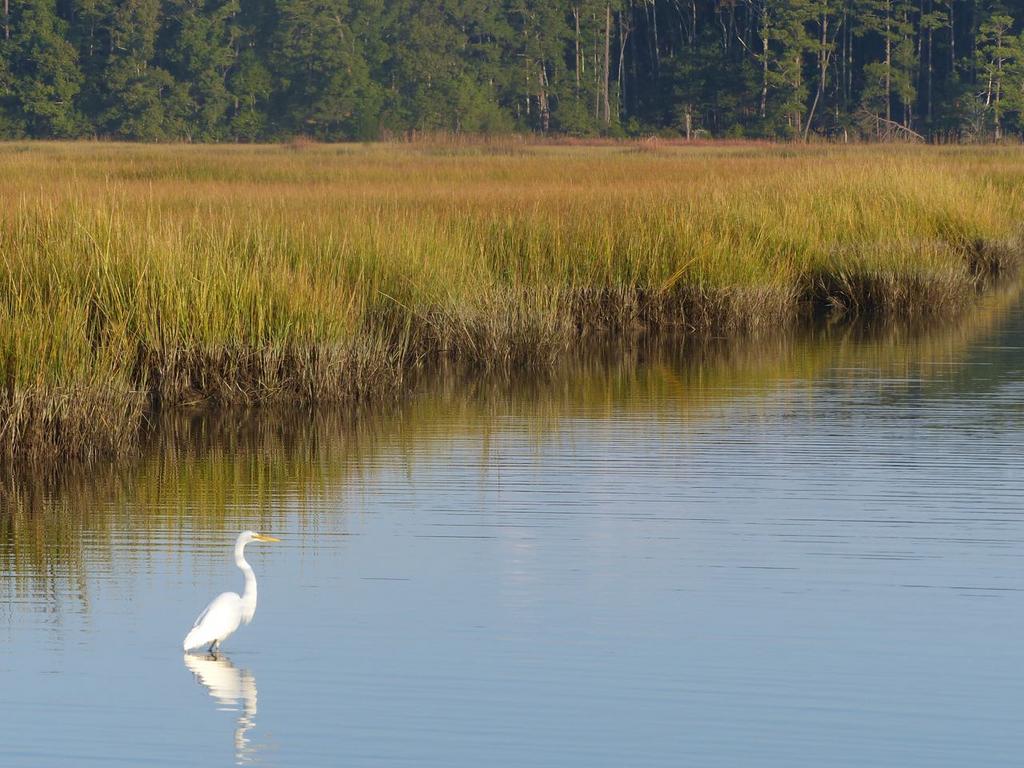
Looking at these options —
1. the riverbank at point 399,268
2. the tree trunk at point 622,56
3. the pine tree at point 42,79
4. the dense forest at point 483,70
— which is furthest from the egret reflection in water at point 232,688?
the tree trunk at point 622,56

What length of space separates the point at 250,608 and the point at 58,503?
302 centimetres

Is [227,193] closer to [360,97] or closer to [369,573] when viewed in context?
[369,573]

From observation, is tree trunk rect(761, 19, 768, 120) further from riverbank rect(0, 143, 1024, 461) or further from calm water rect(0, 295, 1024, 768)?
calm water rect(0, 295, 1024, 768)

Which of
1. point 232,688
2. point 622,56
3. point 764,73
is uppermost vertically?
point 622,56

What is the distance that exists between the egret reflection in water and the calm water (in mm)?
12

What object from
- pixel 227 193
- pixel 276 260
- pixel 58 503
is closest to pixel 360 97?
pixel 227 193

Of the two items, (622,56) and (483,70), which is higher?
(622,56)

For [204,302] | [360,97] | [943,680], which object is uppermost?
[360,97]

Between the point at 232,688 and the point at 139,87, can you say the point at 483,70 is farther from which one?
the point at 232,688

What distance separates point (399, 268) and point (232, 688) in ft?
26.7

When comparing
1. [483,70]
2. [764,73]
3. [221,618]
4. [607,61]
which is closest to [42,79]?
[483,70]

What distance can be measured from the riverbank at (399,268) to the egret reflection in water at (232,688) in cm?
354

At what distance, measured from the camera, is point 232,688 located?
5.75 meters

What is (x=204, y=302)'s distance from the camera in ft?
36.9
